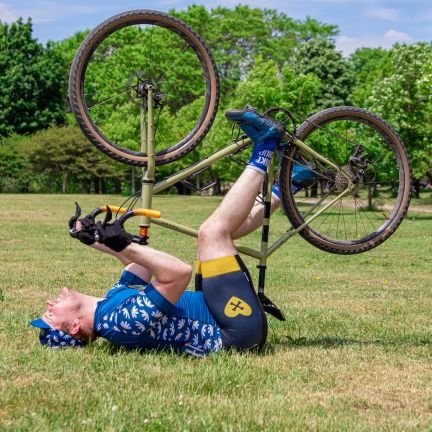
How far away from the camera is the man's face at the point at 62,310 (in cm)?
584

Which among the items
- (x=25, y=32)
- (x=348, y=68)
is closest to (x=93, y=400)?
(x=348, y=68)

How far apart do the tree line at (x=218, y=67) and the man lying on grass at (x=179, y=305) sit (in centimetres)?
2819

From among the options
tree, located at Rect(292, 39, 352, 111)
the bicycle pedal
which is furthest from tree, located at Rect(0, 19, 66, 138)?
the bicycle pedal

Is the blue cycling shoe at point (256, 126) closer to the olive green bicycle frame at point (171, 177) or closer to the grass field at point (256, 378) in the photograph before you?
the olive green bicycle frame at point (171, 177)

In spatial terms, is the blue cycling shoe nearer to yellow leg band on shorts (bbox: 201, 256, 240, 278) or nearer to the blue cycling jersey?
yellow leg band on shorts (bbox: 201, 256, 240, 278)

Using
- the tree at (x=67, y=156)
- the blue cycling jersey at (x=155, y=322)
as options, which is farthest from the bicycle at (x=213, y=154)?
the tree at (x=67, y=156)

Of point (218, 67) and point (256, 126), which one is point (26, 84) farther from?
point (256, 126)

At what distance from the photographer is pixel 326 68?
50594 millimetres

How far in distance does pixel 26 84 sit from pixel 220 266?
5828cm

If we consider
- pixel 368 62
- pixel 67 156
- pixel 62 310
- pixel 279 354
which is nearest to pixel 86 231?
pixel 62 310

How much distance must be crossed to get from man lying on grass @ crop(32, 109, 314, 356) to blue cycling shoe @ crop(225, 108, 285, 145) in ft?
1.36

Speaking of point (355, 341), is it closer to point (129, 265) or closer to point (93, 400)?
point (129, 265)

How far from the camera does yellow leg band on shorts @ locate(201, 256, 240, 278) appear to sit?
19.7ft

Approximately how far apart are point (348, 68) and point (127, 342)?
48806 mm
